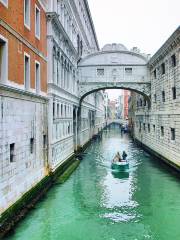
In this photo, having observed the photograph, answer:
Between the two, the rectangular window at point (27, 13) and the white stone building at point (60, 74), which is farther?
the white stone building at point (60, 74)

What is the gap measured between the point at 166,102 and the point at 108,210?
37.5ft

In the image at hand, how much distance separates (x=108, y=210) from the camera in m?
11.9

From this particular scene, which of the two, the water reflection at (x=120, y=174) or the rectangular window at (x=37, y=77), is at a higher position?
the rectangular window at (x=37, y=77)

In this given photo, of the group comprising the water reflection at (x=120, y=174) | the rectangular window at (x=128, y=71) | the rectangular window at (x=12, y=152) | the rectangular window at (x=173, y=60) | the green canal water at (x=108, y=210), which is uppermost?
the rectangular window at (x=128, y=71)

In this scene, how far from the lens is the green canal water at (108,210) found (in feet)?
31.4

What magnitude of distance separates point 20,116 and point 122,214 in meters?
4.80

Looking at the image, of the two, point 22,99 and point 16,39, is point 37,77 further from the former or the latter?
point 16,39

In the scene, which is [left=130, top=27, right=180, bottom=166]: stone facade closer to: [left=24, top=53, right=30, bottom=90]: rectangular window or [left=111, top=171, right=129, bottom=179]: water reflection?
[left=111, top=171, right=129, bottom=179]: water reflection

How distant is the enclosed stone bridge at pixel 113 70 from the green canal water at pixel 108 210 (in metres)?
10.5

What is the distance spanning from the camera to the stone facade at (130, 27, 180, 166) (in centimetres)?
1841

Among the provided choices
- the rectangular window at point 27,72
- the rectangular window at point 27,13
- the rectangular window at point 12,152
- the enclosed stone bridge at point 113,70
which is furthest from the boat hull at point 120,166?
the rectangular window at point 27,13

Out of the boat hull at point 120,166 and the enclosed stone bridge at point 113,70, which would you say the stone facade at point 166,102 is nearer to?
the enclosed stone bridge at point 113,70

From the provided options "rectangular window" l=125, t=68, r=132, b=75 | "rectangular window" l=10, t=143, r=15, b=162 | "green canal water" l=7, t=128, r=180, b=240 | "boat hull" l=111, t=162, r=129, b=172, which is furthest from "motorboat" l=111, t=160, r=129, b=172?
"rectangular window" l=10, t=143, r=15, b=162

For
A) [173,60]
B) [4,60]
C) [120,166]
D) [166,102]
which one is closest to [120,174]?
[120,166]
